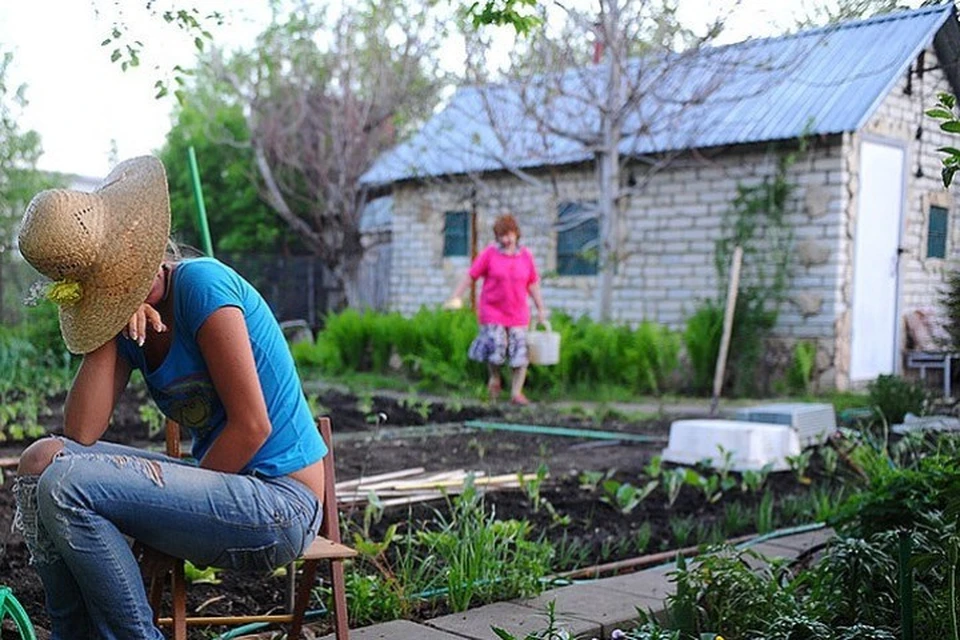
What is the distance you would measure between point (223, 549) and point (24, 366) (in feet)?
21.9

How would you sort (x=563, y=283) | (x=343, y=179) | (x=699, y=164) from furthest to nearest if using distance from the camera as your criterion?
(x=343, y=179), (x=563, y=283), (x=699, y=164)

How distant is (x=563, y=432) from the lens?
754 centimetres

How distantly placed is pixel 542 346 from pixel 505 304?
51cm

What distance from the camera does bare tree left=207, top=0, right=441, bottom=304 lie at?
1753 cm

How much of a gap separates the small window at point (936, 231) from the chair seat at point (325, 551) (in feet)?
36.7

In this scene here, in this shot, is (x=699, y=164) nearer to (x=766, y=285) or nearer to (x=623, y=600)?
(x=766, y=285)

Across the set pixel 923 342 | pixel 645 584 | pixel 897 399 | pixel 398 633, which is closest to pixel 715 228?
pixel 923 342

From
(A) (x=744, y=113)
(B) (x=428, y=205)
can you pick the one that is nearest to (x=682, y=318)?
(A) (x=744, y=113)

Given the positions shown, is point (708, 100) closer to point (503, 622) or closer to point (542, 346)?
point (542, 346)

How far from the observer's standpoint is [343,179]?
18172 mm

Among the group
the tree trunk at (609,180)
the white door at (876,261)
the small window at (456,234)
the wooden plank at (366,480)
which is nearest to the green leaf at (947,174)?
the wooden plank at (366,480)

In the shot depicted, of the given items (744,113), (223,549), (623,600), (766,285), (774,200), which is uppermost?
(744,113)

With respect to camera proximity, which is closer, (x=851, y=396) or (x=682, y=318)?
(x=851, y=396)

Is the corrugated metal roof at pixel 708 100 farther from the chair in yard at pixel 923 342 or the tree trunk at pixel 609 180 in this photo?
the chair in yard at pixel 923 342
